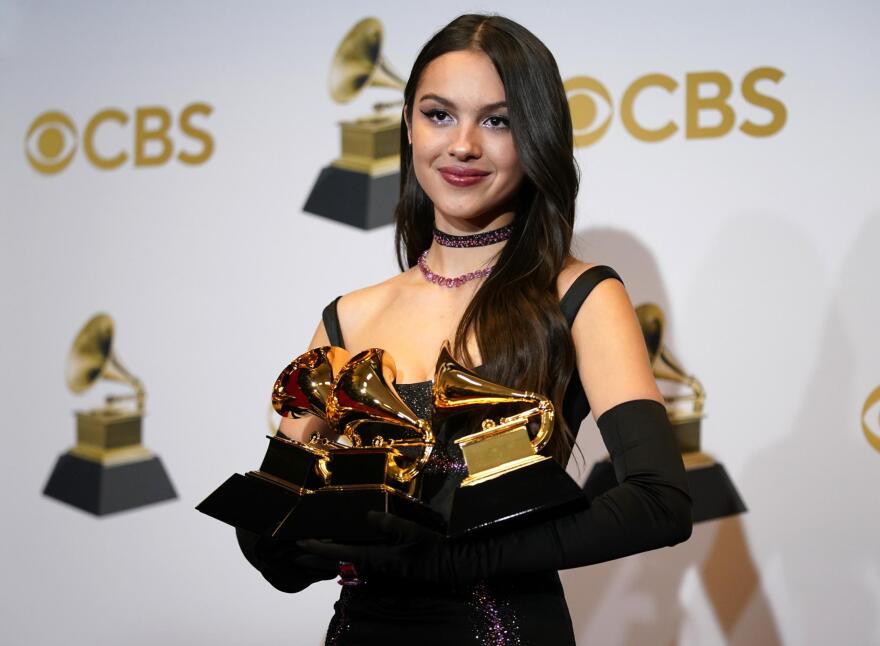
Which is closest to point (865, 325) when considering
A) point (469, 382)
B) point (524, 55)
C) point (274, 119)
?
point (524, 55)

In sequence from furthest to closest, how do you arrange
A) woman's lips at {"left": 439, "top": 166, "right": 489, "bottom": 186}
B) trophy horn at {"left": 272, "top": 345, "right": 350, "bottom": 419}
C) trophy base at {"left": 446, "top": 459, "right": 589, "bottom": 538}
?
woman's lips at {"left": 439, "top": 166, "right": 489, "bottom": 186} → trophy horn at {"left": 272, "top": 345, "right": 350, "bottom": 419} → trophy base at {"left": 446, "top": 459, "right": 589, "bottom": 538}

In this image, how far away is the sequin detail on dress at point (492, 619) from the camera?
4.09ft

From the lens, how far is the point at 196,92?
2.52 meters

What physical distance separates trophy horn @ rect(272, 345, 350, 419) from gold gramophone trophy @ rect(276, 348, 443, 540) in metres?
0.03

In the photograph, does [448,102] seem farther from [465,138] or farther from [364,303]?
[364,303]

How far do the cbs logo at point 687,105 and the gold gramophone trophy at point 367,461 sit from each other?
3.36 ft

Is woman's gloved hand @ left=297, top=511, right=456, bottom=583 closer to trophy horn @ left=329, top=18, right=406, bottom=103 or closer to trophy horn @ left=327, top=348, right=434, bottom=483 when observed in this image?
trophy horn @ left=327, top=348, right=434, bottom=483

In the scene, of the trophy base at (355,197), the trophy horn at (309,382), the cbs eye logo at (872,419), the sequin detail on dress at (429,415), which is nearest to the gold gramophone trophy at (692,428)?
the cbs eye logo at (872,419)

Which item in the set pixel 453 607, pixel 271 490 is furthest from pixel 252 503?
pixel 453 607

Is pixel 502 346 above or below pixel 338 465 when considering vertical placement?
above

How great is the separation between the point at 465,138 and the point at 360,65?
1.04 metres

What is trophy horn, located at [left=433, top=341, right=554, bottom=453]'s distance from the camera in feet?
3.80

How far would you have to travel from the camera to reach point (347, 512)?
112cm

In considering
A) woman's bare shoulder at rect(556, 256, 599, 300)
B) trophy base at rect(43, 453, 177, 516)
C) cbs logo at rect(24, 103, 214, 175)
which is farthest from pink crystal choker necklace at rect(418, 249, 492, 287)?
trophy base at rect(43, 453, 177, 516)
